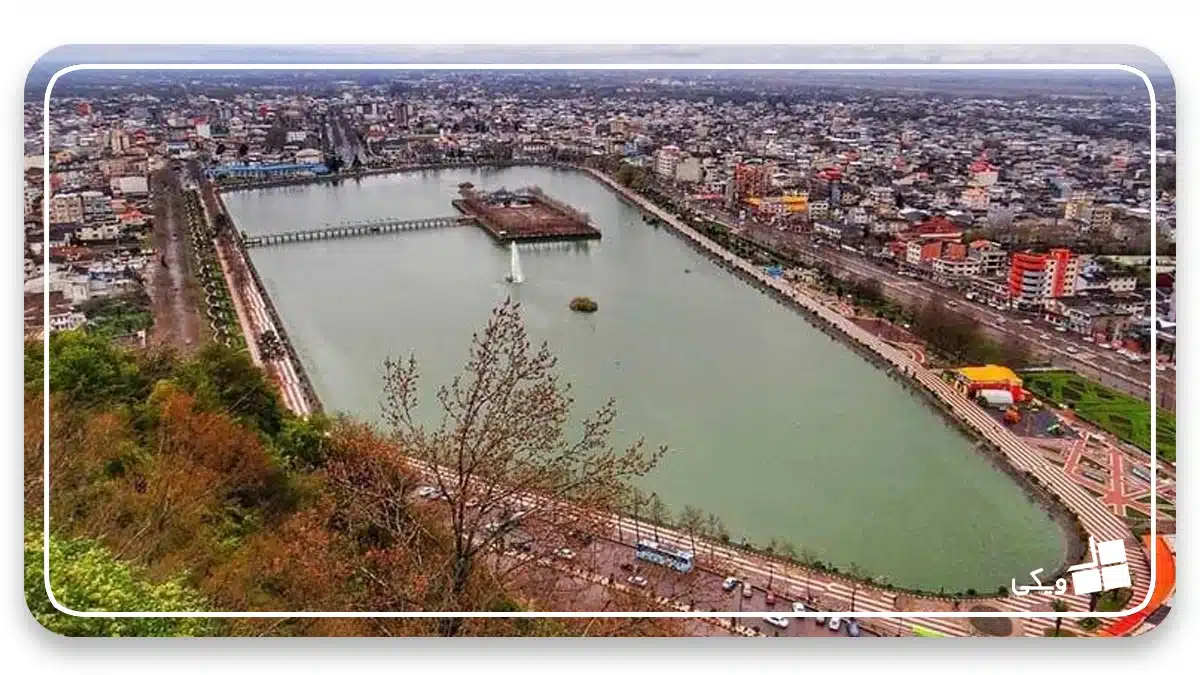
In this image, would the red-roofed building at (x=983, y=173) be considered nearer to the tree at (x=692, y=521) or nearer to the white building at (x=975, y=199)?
the white building at (x=975, y=199)

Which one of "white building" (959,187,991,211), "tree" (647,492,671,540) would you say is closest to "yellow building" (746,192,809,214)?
"white building" (959,187,991,211)

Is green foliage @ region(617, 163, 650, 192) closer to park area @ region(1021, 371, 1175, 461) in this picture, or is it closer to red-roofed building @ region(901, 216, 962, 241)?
red-roofed building @ region(901, 216, 962, 241)

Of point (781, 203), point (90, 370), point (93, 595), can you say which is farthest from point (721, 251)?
point (93, 595)

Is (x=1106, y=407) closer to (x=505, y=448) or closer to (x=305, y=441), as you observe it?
(x=505, y=448)

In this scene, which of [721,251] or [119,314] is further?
[721,251]

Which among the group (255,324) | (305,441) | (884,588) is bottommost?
(884,588)

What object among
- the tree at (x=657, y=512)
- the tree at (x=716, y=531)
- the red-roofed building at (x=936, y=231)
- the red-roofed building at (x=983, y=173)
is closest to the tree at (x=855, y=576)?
the tree at (x=716, y=531)

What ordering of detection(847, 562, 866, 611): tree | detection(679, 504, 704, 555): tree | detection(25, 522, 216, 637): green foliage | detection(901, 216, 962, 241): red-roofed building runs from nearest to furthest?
detection(25, 522, 216, 637): green foliage < detection(847, 562, 866, 611): tree < detection(679, 504, 704, 555): tree < detection(901, 216, 962, 241): red-roofed building
